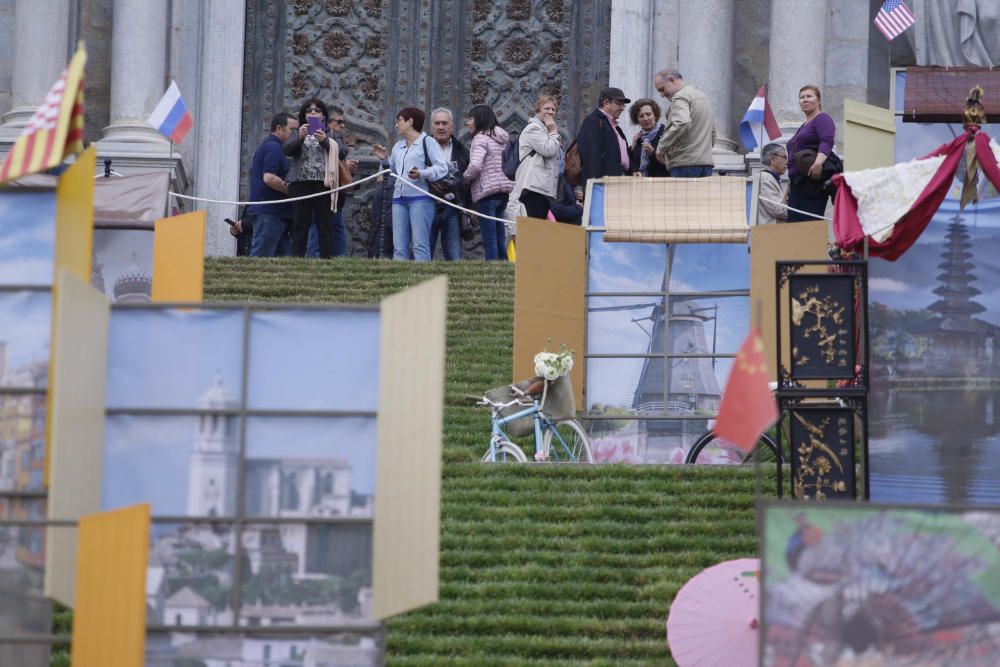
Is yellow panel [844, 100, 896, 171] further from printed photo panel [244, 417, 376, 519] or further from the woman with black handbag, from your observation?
printed photo panel [244, 417, 376, 519]

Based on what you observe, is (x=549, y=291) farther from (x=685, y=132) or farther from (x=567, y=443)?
(x=685, y=132)

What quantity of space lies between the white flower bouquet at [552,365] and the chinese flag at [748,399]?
4.98m

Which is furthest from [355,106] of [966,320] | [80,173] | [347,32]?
[80,173]

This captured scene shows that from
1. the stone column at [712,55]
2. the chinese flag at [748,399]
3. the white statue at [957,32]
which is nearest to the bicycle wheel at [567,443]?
the chinese flag at [748,399]

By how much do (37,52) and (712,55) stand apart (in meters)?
6.59

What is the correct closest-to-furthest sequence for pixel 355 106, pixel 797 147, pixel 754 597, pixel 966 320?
1. pixel 754 597
2. pixel 966 320
3. pixel 797 147
4. pixel 355 106

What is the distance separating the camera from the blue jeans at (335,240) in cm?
2116

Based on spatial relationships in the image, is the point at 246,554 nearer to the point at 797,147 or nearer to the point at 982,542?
the point at 982,542

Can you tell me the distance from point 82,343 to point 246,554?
3.81ft

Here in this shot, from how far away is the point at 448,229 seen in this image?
821 inches

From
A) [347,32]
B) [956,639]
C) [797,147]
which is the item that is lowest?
[956,639]

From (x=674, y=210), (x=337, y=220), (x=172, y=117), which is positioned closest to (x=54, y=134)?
(x=674, y=210)

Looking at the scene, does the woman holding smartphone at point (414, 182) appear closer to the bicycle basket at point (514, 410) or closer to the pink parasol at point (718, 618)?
the bicycle basket at point (514, 410)

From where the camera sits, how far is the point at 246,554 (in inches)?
405
